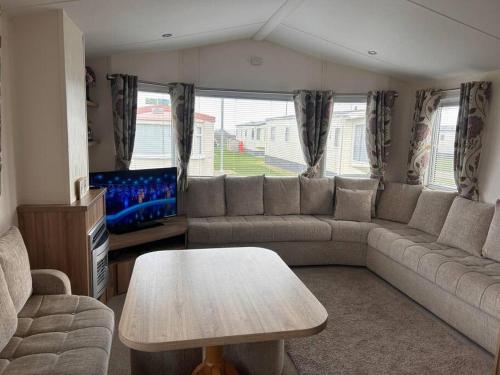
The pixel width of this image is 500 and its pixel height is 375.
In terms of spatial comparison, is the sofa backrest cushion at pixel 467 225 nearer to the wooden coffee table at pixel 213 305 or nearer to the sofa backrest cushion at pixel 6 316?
the wooden coffee table at pixel 213 305

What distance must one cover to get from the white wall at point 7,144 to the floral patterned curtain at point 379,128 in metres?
4.01

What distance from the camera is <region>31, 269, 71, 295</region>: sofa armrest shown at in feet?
7.50

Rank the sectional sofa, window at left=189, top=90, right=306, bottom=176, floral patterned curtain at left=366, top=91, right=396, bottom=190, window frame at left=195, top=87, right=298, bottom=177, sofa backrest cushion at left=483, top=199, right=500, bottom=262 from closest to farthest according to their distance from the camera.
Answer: the sectional sofa → sofa backrest cushion at left=483, top=199, right=500, bottom=262 → window frame at left=195, top=87, right=298, bottom=177 → window at left=189, top=90, right=306, bottom=176 → floral patterned curtain at left=366, top=91, right=396, bottom=190

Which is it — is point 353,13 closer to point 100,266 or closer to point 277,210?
point 277,210

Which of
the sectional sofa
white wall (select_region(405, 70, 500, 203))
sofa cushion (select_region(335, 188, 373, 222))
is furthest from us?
sofa cushion (select_region(335, 188, 373, 222))

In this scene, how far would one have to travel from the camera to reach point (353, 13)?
3.27m

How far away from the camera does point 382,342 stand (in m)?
2.67

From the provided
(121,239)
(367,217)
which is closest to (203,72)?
(121,239)

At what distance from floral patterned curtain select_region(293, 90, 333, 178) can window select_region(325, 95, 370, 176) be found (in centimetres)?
33

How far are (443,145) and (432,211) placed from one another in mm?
1085

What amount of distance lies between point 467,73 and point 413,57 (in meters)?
0.63

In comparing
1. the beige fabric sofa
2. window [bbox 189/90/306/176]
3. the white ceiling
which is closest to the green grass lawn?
window [bbox 189/90/306/176]

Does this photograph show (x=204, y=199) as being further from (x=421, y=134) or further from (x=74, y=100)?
(x=421, y=134)

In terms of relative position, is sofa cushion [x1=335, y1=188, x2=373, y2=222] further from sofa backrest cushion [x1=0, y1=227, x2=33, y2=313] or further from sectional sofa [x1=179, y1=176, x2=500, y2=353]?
sofa backrest cushion [x1=0, y1=227, x2=33, y2=313]
